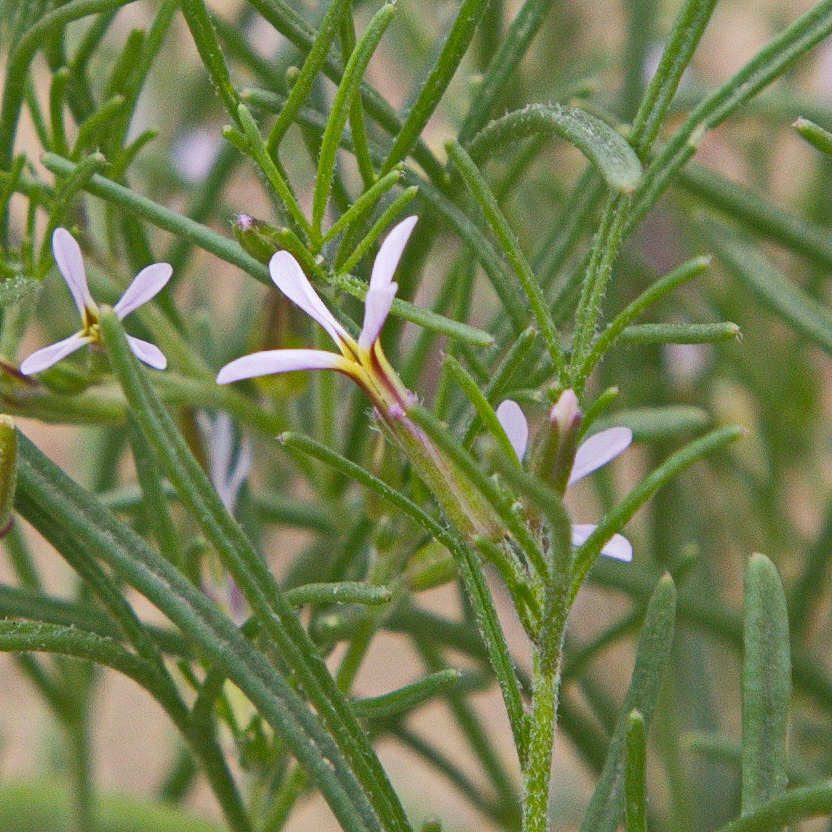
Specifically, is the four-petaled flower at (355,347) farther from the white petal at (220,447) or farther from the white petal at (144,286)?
the white petal at (220,447)

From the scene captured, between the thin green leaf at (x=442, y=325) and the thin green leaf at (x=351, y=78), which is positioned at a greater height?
the thin green leaf at (x=351, y=78)

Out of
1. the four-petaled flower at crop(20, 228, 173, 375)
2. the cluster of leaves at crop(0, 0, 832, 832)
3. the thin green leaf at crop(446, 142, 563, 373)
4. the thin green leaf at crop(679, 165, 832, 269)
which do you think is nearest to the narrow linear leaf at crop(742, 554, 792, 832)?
the cluster of leaves at crop(0, 0, 832, 832)

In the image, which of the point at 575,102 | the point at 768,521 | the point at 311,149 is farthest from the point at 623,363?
the point at 311,149

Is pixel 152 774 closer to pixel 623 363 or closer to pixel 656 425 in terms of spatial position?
pixel 623 363

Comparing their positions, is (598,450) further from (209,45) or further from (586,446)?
(209,45)

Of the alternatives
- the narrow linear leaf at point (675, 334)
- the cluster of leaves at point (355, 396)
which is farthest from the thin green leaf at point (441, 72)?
the narrow linear leaf at point (675, 334)

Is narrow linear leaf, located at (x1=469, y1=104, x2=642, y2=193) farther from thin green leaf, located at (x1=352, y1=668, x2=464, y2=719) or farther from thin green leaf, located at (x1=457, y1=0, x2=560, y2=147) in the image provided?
thin green leaf, located at (x1=352, y1=668, x2=464, y2=719)
